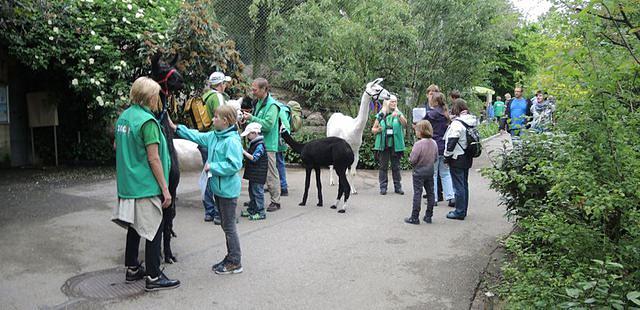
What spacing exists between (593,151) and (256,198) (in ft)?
14.3

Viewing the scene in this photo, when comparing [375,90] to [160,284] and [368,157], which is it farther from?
[160,284]

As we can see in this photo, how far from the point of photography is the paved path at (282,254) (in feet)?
14.1

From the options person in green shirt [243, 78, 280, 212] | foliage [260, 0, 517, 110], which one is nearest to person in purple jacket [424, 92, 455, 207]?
person in green shirt [243, 78, 280, 212]

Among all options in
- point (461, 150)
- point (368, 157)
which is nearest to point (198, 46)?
point (461, 150)

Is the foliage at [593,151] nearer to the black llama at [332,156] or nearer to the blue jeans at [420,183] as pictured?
the blue jeans at [420,183]

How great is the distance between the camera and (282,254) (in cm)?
546

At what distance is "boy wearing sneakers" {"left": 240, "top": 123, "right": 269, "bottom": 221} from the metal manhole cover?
2.06m

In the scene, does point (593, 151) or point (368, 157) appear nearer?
point (593, 151)

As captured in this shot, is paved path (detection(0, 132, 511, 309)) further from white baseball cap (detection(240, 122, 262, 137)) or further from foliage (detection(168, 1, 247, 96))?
foliage (detection(168, 1, 247, 96))

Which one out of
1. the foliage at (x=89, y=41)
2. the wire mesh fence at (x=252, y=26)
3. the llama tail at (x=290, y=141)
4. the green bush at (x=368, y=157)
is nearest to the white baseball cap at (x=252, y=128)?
the llama tail at (x=290, y=141)

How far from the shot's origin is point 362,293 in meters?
4.42

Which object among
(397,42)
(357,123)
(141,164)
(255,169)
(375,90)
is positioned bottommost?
(255,169)

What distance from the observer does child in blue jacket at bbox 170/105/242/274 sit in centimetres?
467

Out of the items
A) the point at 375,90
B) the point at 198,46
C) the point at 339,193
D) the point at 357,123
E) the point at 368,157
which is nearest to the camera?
the point at 339,193
